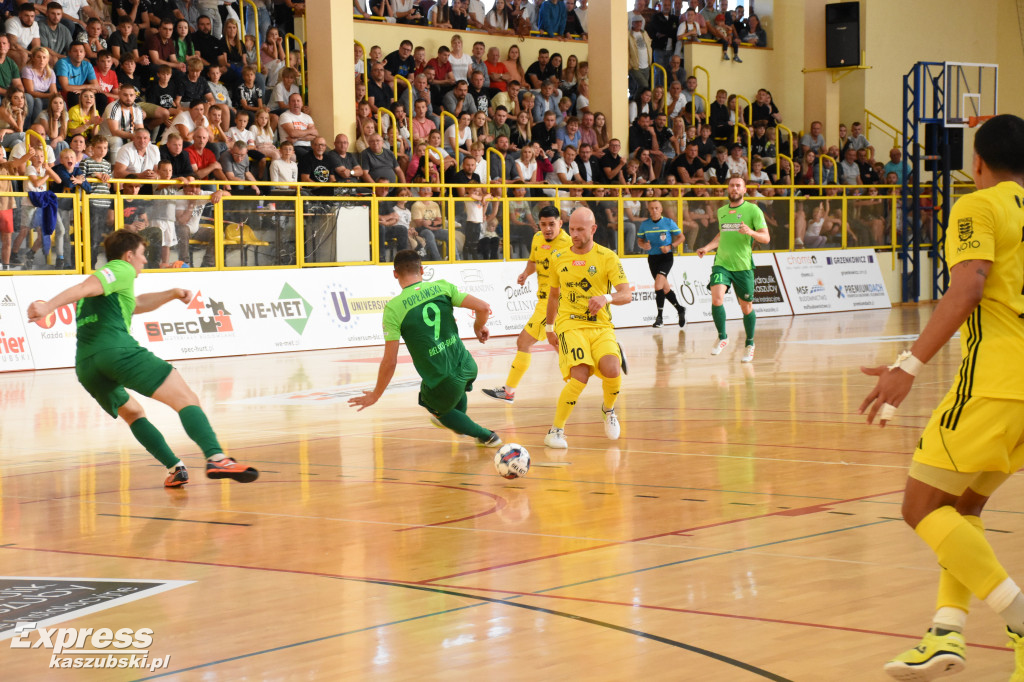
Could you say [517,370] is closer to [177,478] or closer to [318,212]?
[177,478]

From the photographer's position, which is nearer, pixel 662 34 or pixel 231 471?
pixel 231 471

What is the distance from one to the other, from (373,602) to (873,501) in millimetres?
3366

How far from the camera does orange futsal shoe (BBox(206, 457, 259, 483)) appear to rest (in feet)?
23.9

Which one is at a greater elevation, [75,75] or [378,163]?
[75,75]

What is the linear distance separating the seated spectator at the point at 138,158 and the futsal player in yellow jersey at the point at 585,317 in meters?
9.87

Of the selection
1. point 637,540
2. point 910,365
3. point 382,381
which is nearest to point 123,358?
point 382,381

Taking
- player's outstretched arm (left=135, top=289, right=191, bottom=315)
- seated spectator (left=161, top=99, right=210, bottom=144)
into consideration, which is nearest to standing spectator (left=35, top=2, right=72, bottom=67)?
seated spectator (left=161, top=99, right=210, bottom=144)

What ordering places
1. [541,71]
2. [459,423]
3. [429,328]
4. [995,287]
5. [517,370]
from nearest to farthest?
[995,287] < [429,328] < [459,423] < [517,370] < [541,71]

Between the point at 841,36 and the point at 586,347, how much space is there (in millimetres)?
24624

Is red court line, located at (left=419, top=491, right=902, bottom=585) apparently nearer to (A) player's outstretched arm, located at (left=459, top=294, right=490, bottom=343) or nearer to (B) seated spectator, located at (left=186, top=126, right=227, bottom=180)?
(A) player's outstretched arm, located at (left=459, top=294, right=490, bottom=343)

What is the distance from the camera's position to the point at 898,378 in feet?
13.5

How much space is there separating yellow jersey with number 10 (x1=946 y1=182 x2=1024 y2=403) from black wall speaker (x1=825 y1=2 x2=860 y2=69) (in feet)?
95.3

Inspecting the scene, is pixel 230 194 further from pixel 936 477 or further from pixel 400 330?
pixel 936 477

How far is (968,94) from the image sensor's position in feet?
102
